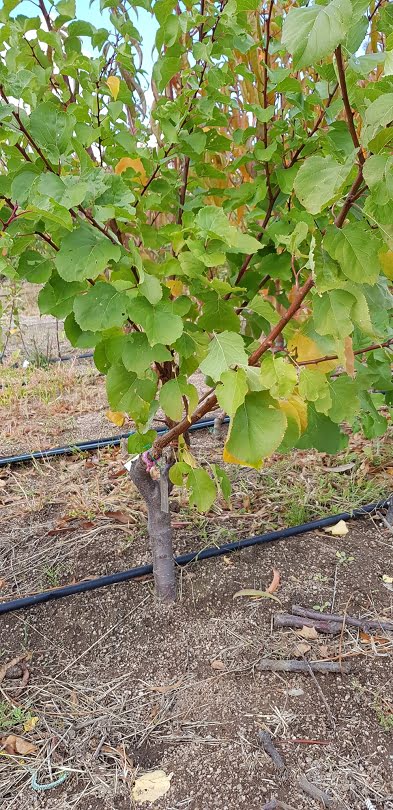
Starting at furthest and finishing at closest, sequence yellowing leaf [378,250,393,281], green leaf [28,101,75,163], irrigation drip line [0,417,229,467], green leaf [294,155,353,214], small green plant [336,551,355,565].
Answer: irrigation drip line [0,417,229,467] → small green plant [336,551,355,565] → yellowing leaf [378,250,393,281] → green leaf [28,101,75,163] → green leaf [294,155,353,214]

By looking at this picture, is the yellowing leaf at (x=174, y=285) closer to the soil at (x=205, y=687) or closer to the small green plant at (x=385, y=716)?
the soil at (x=205, y=687)

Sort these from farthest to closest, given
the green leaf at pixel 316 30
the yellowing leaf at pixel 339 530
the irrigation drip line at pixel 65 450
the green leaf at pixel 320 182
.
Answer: the irrigation drip line at pixel 65 450 < the yellowing leaf at pixel 339 530 < the green leaf at pixel 320 182 < the green leaf at pixel 316 30

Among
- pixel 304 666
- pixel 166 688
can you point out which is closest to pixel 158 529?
pixel 166 688

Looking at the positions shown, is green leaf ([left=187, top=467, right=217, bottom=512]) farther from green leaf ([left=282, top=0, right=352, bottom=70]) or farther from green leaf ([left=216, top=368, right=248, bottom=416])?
green leaf ([left=282, top=0, right=352, bottom=70])

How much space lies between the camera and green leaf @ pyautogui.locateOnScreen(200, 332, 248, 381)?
762 mm

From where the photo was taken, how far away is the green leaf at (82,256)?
2.52 feet

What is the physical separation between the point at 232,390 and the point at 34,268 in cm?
40

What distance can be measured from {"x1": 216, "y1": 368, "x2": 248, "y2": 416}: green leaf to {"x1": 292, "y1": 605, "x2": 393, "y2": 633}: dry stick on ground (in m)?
0.90

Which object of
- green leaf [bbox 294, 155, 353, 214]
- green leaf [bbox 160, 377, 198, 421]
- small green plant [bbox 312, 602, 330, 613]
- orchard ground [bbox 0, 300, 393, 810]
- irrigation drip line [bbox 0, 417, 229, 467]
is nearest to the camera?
green leaf [bbox 294, 155, 353, 214]

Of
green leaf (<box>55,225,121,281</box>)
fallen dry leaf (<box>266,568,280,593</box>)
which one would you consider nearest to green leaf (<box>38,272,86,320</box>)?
green leaf (<box>55,225,121,281</box>)

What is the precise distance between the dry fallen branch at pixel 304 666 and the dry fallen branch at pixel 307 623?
100 millimetres

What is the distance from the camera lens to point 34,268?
908 millimetres

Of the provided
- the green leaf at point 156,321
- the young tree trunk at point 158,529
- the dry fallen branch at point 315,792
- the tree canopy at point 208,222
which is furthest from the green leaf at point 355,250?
the dry fallen branch at point 315,792

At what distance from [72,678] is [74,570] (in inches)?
15.6
